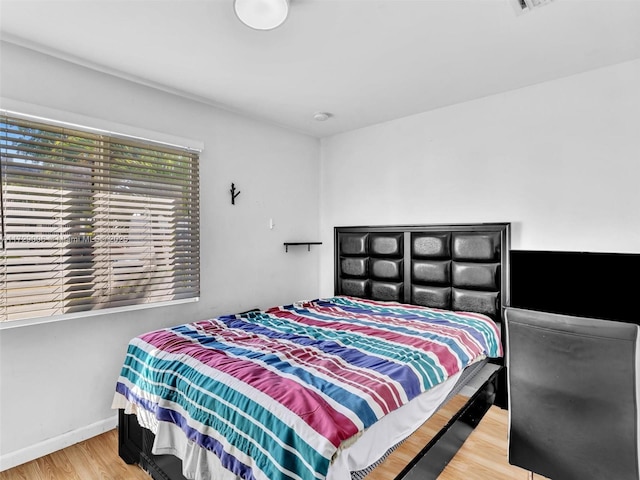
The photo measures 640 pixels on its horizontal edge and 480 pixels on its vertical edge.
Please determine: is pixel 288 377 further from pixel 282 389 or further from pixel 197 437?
pixel 197 437

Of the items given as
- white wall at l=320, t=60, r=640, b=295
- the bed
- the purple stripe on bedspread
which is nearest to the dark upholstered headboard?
the bed

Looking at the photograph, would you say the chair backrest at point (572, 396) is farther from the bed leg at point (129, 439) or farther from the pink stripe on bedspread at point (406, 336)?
the bed leg at point (129, 439)

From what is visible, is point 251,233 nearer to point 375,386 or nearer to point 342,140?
point 342,140

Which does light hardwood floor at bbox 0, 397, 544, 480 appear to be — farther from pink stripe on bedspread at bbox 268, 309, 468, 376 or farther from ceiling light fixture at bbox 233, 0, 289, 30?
ceiling light fixture at bbox 233, 0, 289, 30

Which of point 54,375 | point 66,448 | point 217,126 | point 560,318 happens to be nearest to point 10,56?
point 217,126

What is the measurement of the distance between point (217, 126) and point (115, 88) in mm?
844

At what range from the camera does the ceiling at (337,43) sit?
6.09ft

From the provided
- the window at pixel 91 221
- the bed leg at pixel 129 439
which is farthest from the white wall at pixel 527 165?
the bed leg at pixel 129 439

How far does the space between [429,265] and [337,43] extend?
202 cm

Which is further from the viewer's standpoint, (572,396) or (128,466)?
(128,466)

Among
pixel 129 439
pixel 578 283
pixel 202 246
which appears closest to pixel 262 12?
pixel 202 246

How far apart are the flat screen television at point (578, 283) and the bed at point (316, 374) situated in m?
0.18

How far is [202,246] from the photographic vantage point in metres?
3.10

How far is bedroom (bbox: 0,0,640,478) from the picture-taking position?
85.7 inches
